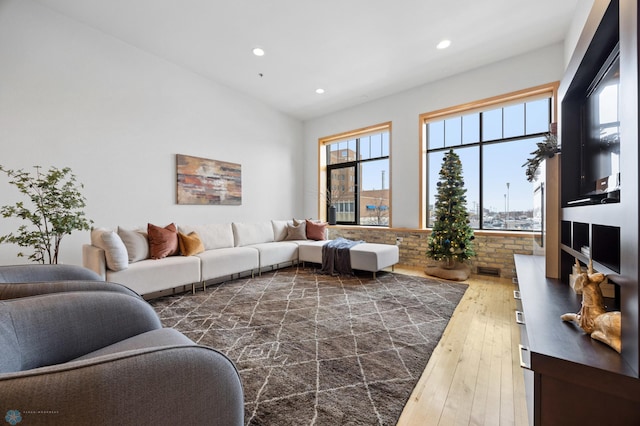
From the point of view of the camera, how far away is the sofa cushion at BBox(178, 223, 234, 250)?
154 inches

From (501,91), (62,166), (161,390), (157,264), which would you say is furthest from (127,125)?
(501,91)

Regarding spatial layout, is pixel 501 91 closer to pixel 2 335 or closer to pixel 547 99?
pixel 547 99

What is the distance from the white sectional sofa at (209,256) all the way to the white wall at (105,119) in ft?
1.77

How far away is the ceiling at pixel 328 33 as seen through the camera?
115 inches

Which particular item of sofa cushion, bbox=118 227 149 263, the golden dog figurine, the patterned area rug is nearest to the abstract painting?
sofa cushion, bbox=118 227 149 263

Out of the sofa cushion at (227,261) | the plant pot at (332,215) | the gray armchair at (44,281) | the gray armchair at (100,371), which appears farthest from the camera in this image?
the plant pot at (332,215)

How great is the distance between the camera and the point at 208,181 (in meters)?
4.53

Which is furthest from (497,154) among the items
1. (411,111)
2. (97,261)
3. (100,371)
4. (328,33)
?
(97,261)

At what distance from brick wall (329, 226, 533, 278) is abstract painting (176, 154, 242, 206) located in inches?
108

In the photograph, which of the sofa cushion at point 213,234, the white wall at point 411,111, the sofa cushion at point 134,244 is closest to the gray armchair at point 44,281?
the sofa cushion at point 134,244

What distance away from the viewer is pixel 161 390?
2.22 ft

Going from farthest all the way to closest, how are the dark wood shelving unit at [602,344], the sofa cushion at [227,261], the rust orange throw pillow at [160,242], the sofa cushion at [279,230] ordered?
the sofa cushion at [279,230] → the sofa cushion at [227,261] → the rust orange throw pillow at [160,242] → the dark wood shelving unit at [602,344]

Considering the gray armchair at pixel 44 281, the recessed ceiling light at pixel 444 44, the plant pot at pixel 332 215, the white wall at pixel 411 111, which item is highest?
the recessed ceiling light at pixel 444 44

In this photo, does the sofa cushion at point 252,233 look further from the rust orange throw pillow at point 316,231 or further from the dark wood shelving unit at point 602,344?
the dark wood shelving unit at point 602,344
